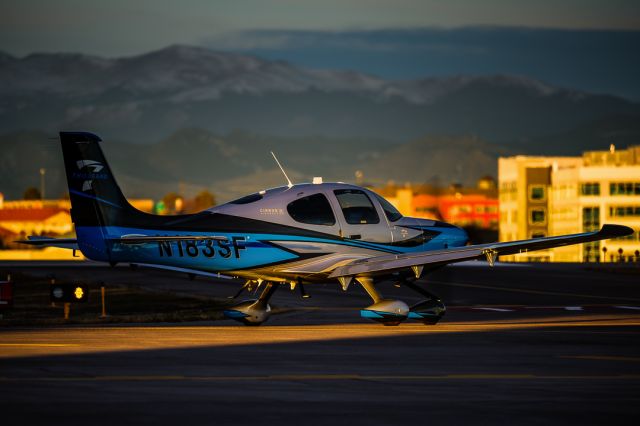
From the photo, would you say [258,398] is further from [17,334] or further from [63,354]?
[17,334]

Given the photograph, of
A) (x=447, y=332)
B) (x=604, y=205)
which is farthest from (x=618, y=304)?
(x=604, y=205)

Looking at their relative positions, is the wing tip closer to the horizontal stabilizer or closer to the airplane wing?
the airplane wing

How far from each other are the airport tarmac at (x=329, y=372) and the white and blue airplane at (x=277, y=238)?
1199mm

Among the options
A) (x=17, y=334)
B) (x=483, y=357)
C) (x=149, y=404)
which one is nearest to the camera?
(x=149, y=404)

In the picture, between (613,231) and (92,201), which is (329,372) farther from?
(613,231)

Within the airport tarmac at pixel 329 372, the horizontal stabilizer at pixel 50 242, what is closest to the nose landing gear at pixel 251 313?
the airport tarmac at pixel 329 372

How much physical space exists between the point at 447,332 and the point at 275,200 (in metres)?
4.68

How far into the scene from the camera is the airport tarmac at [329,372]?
1395 centimetres

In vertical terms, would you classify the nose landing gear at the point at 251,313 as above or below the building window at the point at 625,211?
below

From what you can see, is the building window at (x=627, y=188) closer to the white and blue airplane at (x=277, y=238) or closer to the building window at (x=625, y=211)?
the building window at (x=625, y=211)

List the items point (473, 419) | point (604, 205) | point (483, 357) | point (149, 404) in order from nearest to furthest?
point (473, 419), point (149, 404), point (483, 357), point (604, 205)

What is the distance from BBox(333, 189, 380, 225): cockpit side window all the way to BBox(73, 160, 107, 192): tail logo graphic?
516cm

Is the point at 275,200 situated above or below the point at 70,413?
above

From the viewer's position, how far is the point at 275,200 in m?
25.6
